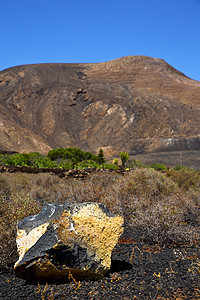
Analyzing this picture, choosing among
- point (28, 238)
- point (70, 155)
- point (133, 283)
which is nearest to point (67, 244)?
point (28, 238)

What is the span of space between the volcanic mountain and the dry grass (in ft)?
103

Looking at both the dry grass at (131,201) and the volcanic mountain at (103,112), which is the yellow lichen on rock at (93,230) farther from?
the volcanic mountain at (103,112)

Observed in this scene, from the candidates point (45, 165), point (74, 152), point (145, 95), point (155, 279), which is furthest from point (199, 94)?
point (155, 279)

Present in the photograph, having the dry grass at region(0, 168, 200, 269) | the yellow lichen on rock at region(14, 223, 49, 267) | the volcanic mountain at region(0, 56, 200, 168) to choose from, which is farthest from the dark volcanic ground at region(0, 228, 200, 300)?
the volcanic mountain at region(0, 56, 200, 168)

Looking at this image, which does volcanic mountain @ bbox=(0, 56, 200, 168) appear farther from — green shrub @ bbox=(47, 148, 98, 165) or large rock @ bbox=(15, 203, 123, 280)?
large rock @ bbox=(15, 203, 123, 280)

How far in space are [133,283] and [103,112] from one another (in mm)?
51211

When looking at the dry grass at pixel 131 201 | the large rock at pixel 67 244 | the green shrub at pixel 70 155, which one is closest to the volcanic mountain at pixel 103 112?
the green shrub at pixel 70 155

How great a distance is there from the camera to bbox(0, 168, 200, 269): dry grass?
4.36 meters

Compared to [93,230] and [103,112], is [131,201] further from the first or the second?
[103,112]

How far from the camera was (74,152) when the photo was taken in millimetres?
21328

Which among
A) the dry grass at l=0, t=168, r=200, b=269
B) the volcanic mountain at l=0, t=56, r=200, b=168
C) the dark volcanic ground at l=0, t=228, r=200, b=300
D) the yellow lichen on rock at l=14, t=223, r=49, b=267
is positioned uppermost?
the volcanic mountain at l=0, t=56, r=200, b=168

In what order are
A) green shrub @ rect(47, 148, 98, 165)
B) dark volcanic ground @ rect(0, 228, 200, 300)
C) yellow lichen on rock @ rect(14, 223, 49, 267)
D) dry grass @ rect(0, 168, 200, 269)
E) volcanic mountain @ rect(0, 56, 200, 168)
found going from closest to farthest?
dark volcanic ground @ rect(0, 228, 200, 300)
yellow lichen on rock @ rect(14, 223, 49, 267)
dry grass @ rect(0, 168, 200, 269)
green shrub @ rect(47, 148, 98, 165)
volcanic mountain @ rect(0, 56, 200, 168)

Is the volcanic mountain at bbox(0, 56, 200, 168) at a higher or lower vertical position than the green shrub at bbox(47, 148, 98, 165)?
higher

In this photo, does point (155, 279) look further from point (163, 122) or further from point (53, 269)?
point (163, 122)
